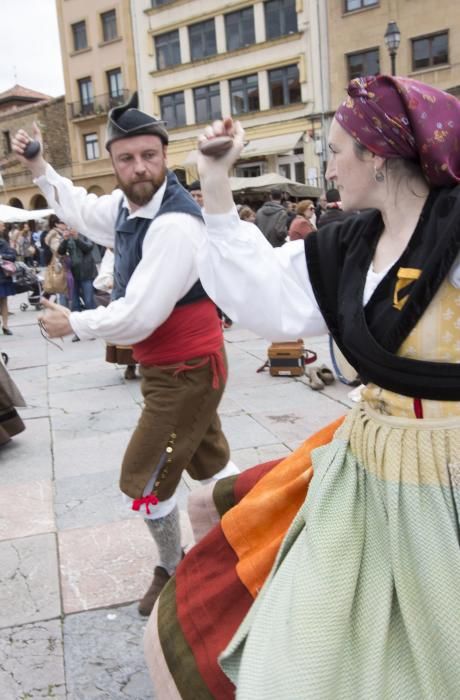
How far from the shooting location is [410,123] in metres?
1.48

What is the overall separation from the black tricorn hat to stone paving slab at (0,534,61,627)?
1903 mm

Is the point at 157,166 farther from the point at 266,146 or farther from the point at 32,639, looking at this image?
the point at 266,146

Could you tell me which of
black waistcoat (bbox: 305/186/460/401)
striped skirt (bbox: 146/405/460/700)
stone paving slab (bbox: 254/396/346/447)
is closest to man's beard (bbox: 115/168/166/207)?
black waistcoat (bbox: 305/186/460/401)

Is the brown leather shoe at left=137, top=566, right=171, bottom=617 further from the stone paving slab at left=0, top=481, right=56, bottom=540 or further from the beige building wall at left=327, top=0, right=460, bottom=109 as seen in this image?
the beige building wall at left=327, top=0, right=460, bottom=109

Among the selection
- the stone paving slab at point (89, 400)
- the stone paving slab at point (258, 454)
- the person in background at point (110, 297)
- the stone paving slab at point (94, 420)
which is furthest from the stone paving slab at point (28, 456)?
the stone paving slab at point (258, 454)

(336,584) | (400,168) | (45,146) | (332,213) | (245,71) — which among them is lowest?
(336,584)

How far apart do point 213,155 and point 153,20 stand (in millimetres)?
32298

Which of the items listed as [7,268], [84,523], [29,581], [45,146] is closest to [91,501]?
[84,523]

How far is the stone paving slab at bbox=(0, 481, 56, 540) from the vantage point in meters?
3.58

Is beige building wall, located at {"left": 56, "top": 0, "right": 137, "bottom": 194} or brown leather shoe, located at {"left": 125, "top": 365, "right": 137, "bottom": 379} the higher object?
beige building wall, located at {"left": 56, "top": 0, "right": 137, "bottom": 194}

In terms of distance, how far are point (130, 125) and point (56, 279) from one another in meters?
9.06

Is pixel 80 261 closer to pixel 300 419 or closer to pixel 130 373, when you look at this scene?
pixel 130 373

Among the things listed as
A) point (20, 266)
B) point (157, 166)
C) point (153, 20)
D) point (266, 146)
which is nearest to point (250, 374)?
point (157, 166)

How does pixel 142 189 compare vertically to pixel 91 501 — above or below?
above
